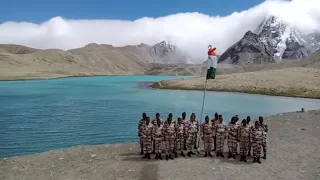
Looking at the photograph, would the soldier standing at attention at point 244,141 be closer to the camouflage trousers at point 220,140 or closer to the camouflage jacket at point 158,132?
the camouflage trousers at point 220,140

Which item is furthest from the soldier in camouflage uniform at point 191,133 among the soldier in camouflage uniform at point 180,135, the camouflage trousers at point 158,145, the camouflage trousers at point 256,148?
the camouflage trousers at point 256,148

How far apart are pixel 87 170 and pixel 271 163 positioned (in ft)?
30.5

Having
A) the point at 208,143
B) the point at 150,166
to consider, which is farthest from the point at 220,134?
the point at 150,166

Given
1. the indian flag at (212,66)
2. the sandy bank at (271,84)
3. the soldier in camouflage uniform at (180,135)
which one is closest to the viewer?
the soldier in camouflage uniform at (180,135)

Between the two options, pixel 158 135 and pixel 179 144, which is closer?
pixel 158 135

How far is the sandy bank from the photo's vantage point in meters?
89.6

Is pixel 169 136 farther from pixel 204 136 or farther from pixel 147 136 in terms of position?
pixel 204 136

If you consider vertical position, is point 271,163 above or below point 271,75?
below

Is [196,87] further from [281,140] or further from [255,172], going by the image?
[255,172]

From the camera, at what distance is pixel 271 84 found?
102 meters

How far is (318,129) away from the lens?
102 ft

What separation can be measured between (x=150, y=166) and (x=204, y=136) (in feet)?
12.1

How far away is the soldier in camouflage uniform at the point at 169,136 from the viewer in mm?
21062

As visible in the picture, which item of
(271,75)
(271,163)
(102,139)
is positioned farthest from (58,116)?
(271,75)
